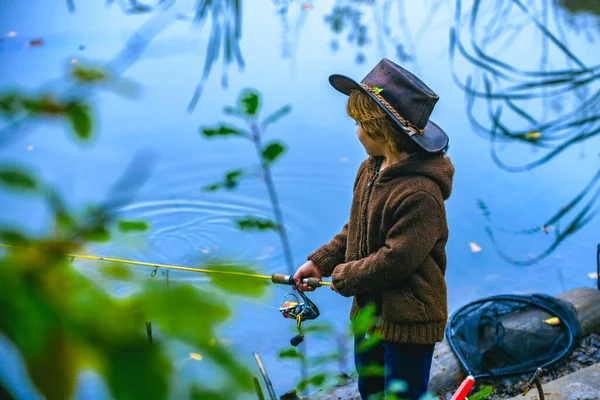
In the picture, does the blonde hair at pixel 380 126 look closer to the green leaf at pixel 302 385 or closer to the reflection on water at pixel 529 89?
the green leaf at pixel 302 385

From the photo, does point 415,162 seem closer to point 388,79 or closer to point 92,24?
point 388,79

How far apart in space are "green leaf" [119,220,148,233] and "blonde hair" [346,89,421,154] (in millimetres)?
1105

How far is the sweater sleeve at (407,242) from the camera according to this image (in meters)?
1.69

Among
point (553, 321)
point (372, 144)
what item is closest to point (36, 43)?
point (372, 144)

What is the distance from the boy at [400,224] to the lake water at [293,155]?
0.86m

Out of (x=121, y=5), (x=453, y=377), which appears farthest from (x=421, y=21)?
(x=453, y=377)

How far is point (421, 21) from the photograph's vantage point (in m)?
5.72

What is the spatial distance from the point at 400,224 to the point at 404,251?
0.07 m

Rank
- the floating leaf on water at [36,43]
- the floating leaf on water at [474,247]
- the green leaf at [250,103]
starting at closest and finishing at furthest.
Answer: the green leaf at [250,103] → the floating leaf on water at [474,247] → the floating leaf on water at [36,43]

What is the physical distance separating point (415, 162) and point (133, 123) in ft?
11.2

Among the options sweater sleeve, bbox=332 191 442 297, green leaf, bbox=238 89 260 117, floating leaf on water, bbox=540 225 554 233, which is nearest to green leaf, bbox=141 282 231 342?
green leaf, bbox=238 89 260 117

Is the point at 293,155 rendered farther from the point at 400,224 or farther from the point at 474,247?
the point at 400,224

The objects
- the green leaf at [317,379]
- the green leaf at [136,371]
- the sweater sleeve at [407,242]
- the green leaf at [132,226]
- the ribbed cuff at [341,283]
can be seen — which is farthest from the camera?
the ribbed cuff at [341,283]

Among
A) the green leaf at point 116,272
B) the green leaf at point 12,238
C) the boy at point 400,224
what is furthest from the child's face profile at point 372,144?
the green leaf at point 12,238
